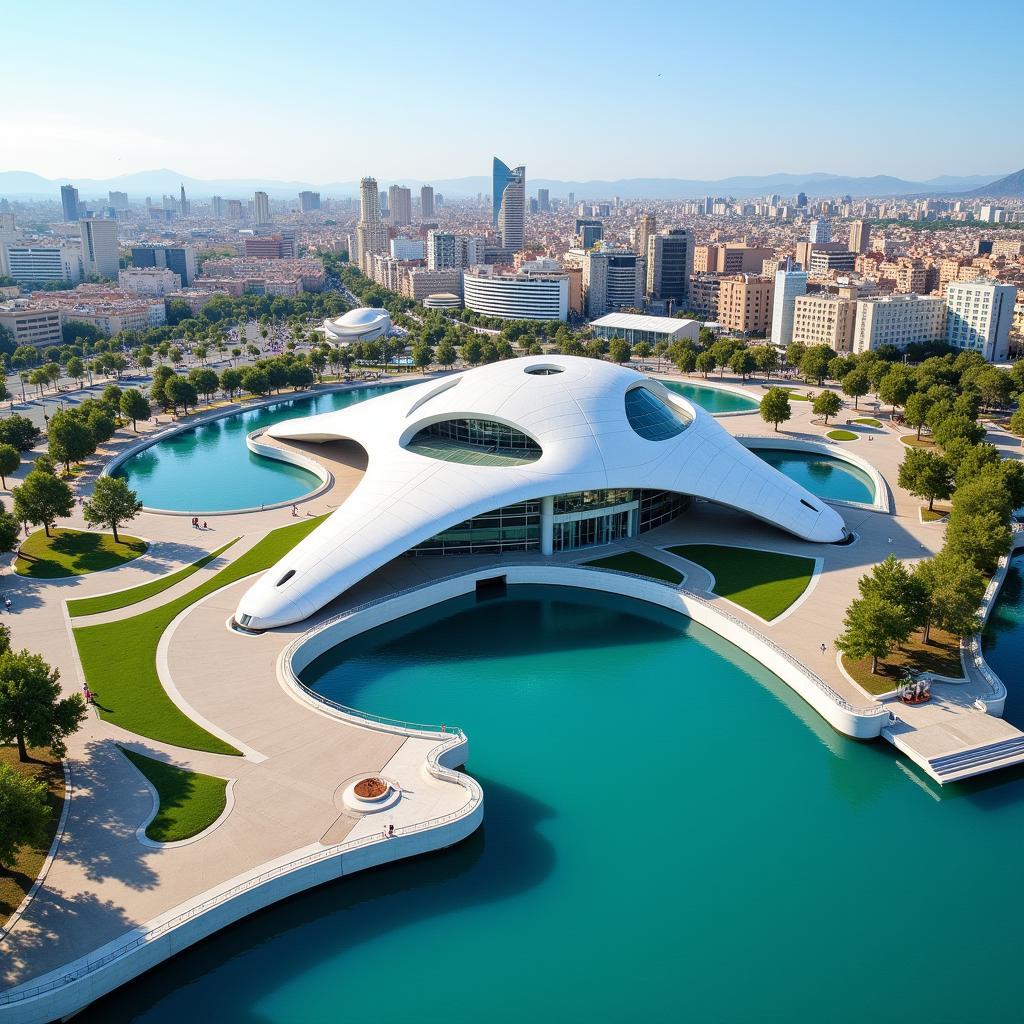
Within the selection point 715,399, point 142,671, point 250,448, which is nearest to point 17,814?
point 142,671

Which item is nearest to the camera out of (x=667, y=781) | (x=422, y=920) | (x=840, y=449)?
(x=422, y=920)

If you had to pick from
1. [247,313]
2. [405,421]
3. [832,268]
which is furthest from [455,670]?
[832,268]

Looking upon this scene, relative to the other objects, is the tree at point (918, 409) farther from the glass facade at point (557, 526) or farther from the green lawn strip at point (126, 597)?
the green lawn strip at point (126, 597)

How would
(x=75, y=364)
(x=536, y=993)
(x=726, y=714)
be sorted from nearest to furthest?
(x=536, y=993), (x=726, y=714), (x=75, y=364)

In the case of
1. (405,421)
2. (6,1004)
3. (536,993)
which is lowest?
(536,993)

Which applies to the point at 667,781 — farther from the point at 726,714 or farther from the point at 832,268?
the point at 832,268

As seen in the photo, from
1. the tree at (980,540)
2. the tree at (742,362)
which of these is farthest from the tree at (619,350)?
the tree at (980,540)
